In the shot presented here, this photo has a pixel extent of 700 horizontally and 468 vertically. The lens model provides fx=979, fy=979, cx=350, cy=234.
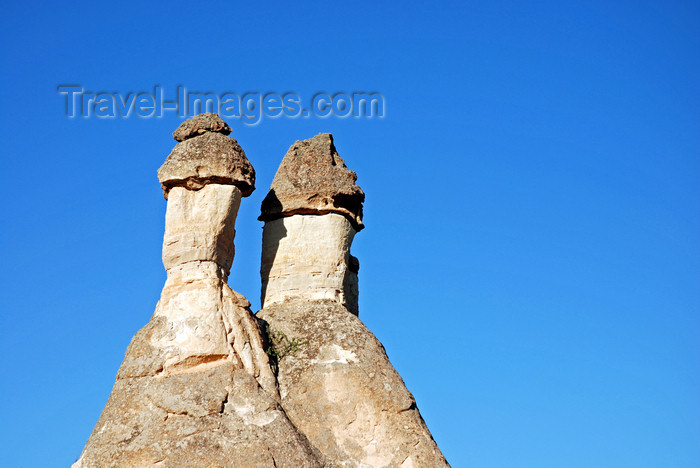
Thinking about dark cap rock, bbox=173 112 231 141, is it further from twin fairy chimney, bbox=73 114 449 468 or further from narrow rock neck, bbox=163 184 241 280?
narrow rock neck, bbox=163 184 241 280

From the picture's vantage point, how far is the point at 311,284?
59.1 feet

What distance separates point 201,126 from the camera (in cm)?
1720

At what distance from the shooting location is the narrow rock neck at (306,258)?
18.0 meters

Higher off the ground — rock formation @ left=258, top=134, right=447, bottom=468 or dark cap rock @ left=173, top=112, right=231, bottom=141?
dark cap rock @ left=173, top=112, right=231, bottom=141

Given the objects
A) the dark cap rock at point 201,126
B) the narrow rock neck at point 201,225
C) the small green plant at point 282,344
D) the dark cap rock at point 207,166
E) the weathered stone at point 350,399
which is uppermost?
the dark cap rock at point 201,126

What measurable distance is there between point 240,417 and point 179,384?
3.65 feet

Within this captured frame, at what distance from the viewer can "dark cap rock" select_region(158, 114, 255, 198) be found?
16.6 metres

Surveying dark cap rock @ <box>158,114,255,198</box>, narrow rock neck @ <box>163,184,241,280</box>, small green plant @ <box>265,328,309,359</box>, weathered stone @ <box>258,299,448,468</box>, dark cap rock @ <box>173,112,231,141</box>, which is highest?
dark cap rock @ <box>173,112,231,141</box>

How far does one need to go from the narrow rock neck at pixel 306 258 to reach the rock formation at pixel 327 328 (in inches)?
0.7

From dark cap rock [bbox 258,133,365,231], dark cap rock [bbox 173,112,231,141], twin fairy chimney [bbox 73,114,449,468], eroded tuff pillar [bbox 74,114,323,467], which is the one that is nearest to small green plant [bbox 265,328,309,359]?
twin fairy chimney [bbox 73,114,449,468]

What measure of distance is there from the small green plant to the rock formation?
0.09 feet

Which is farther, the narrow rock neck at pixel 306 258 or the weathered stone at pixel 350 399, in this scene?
the narrow rock neck at pixel 306 258

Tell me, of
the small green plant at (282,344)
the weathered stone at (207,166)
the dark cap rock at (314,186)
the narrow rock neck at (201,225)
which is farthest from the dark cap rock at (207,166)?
the small green plant at (282,344)

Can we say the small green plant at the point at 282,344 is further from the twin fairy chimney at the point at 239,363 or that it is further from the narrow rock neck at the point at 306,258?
→ the narrow rock neck at the point at 306,258
